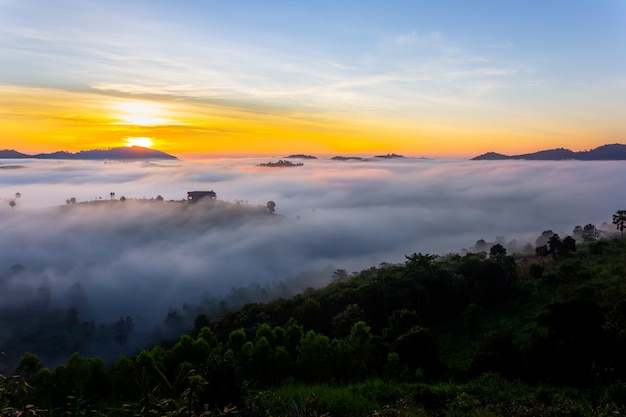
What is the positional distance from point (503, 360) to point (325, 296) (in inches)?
1220

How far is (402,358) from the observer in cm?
2642

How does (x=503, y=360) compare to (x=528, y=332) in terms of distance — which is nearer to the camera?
(x=503, y=360)

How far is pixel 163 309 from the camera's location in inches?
A: 4749

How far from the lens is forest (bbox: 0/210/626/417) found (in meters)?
6.34

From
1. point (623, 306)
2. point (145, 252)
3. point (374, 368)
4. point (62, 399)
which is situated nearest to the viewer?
point (62, 399)

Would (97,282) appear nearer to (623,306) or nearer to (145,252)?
(145,252)

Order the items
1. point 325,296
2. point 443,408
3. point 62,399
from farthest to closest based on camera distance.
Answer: point 325,296, point 62,399, point 443,408

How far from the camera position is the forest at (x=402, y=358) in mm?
6336

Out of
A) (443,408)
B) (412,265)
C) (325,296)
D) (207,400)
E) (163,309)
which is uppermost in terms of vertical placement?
(207,400)

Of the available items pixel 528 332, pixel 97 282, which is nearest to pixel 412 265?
pixel 528 332

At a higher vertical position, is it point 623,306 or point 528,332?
point 623,306

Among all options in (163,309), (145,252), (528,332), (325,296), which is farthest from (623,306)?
(145,252)

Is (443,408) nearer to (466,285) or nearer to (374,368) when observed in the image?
(374,368)

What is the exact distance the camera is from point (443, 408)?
963cm
